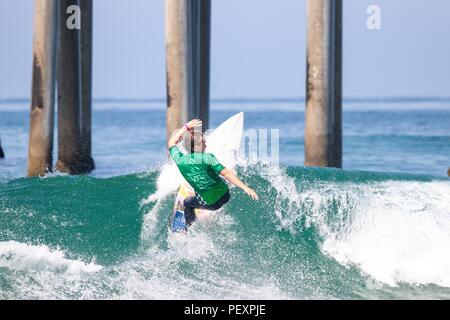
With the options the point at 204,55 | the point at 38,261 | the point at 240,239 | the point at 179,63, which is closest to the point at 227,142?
the point at 240,239

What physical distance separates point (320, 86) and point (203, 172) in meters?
6.03

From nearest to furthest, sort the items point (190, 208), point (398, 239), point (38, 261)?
point (38, 261), point (190, 208), point (398, 239)

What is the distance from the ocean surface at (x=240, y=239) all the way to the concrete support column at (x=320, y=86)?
166 cm

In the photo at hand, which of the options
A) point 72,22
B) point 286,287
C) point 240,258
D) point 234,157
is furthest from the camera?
point 72,22

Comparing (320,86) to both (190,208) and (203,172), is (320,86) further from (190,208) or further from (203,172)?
(203,172)

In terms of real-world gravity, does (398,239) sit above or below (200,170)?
below

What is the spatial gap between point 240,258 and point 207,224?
0.64 metres

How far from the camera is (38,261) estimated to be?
1025 centimetres

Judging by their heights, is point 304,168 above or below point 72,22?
below
